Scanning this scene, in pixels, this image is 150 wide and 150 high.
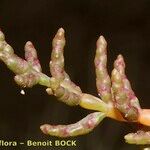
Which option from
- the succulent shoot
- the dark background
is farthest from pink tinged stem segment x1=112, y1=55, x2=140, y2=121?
the dark background

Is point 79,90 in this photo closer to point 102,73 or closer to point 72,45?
point 102,73

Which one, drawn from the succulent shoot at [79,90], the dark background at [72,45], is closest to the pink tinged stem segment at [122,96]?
the succulent shoot at [79,90]

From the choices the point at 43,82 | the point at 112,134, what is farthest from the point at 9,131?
the point at 43,82

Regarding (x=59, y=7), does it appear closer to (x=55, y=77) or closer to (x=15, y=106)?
(x=15, y=106)

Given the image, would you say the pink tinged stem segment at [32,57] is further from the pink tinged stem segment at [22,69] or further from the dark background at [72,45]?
the dark background at [72,45]

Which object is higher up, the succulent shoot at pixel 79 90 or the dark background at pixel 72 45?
the dark background at pixel 72 45

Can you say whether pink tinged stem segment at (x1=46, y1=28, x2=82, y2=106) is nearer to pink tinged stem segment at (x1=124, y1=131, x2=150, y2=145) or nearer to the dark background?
pink tinged stem segment at (x1=124, y1=131, x2=150, y2=145)
